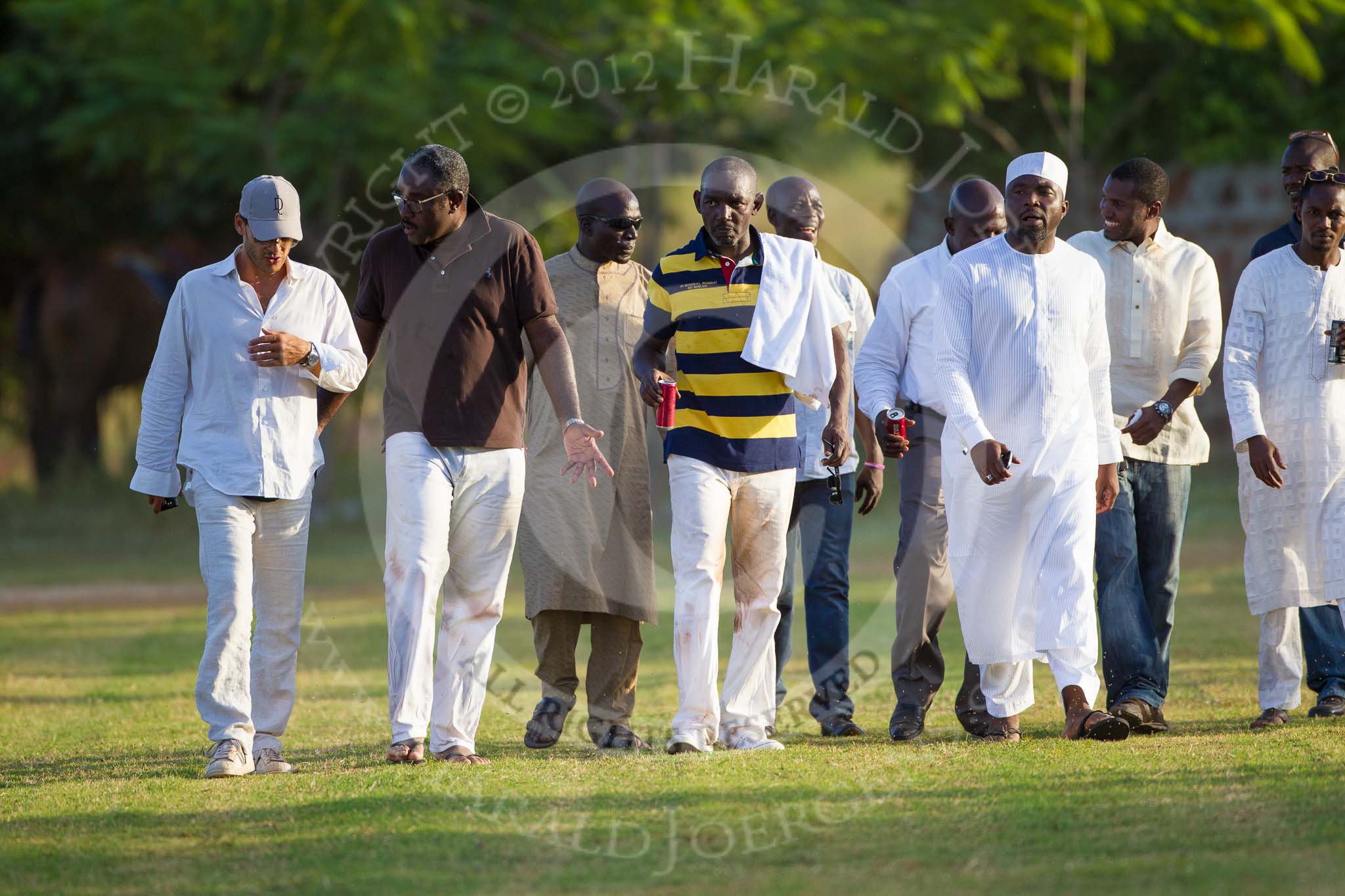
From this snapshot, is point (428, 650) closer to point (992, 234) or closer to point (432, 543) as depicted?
point (432, 543)

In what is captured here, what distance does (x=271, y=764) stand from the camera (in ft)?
20.7

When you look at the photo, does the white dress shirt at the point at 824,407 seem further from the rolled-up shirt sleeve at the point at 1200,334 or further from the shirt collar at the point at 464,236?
the shirt collar at the point at 464,236

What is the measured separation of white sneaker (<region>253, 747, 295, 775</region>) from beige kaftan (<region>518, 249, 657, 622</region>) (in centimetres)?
125

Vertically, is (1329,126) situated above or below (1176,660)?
above

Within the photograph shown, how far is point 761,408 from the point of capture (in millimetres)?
6480

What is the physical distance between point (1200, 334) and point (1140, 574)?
1055 millimetres

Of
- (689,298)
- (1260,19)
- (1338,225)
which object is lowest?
(689,298)

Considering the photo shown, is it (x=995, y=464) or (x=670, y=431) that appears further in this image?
(x=670, y=431)

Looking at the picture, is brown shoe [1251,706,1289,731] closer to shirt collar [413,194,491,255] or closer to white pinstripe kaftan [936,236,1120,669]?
white pinstripe kaftan [936,236,1120,669]

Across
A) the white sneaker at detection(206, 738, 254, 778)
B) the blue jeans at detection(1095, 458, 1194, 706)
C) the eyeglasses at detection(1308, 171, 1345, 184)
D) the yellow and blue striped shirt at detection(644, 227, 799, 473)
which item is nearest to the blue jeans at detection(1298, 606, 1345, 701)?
the blue jeans at detection(1095, 458, 1194, 706)

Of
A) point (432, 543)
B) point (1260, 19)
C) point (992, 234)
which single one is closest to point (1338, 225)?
point (992, 234)

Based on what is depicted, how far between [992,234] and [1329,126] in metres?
15.5

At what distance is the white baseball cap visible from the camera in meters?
6.28

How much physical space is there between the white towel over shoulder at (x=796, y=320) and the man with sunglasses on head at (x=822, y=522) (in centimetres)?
48
